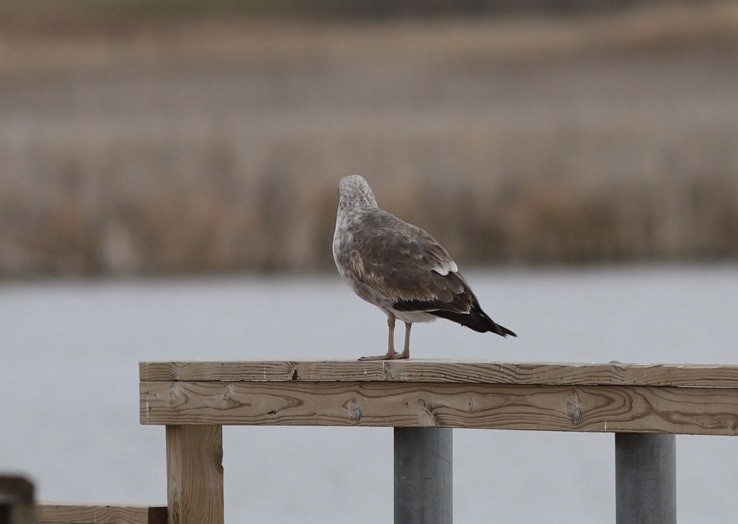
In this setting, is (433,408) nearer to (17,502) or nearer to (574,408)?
(574,408)


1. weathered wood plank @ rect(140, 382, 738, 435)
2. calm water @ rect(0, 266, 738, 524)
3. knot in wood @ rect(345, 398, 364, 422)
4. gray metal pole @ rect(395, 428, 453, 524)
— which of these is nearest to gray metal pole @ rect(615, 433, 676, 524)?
weathered wood plank @ rect(140, 382, 738, 435)

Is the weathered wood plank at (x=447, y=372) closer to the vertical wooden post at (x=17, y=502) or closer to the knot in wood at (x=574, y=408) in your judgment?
the knot in wood at (x=574, y=408)

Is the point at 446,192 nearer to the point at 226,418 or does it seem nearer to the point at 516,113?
the point at 516,113

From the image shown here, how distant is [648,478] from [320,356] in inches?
555

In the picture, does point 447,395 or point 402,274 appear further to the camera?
point 402,274

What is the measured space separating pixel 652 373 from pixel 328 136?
898 inches

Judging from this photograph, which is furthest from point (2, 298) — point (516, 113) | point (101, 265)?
point (516, 113)

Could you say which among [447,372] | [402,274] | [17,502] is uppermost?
[402,274]

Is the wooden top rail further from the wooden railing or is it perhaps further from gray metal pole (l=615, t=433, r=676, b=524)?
gray metal pole (l=615, t=433, r=676, b=524)

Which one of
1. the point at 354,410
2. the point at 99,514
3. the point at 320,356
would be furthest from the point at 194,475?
the point at 320,356

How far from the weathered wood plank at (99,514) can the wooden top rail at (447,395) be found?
12.2 inches

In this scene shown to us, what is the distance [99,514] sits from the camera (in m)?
5.29

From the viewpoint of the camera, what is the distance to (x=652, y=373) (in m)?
4.66

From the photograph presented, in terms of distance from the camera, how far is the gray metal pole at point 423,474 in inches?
203
